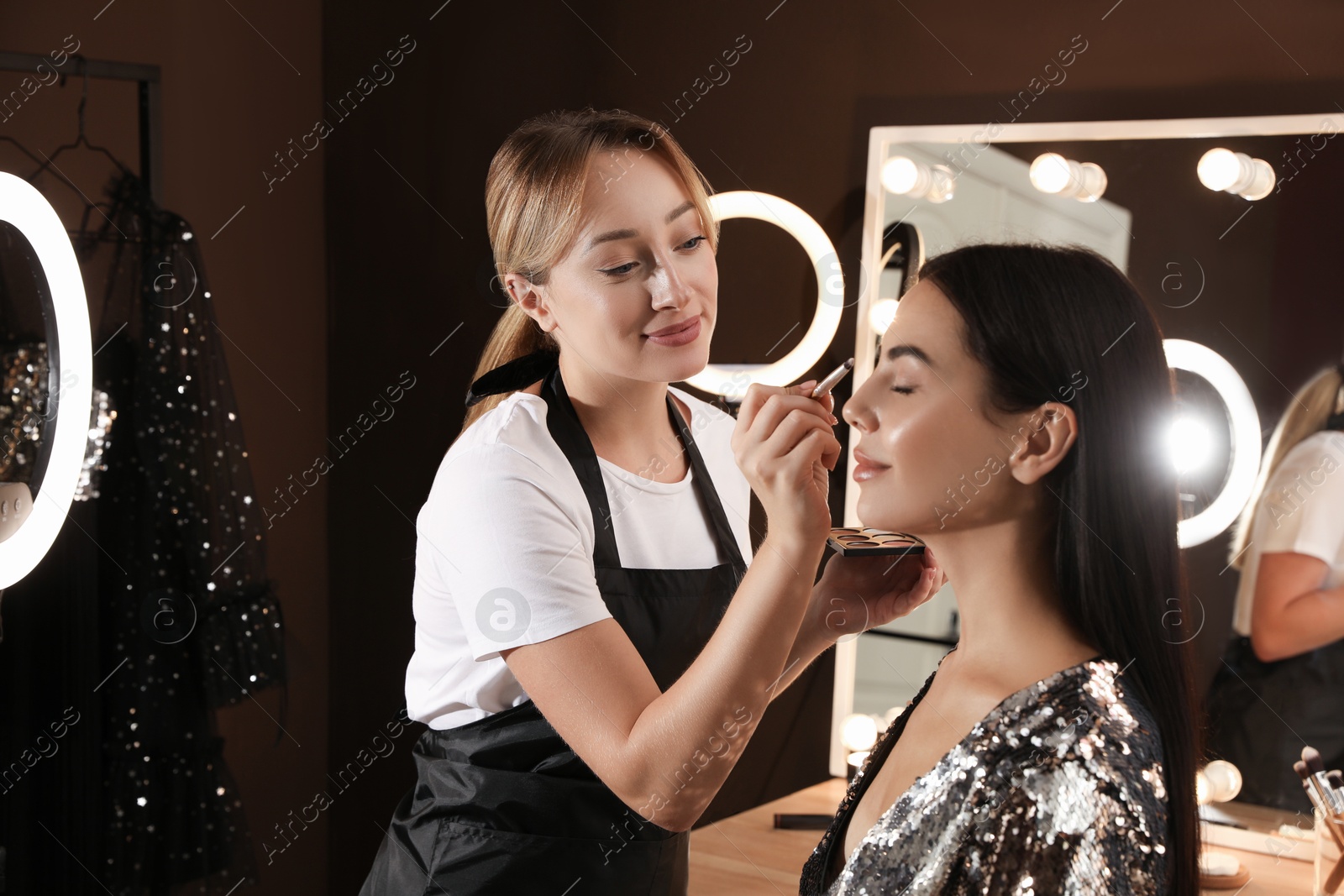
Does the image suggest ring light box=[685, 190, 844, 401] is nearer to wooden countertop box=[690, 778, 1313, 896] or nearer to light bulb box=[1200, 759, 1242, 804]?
wooden countertop box=[690, 778, 1313, 896]

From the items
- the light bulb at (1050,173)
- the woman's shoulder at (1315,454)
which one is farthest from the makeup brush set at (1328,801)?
the light bulb at (1050,173)

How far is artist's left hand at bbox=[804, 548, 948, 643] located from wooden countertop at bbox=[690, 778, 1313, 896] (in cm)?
48

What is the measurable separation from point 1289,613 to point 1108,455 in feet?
2.78

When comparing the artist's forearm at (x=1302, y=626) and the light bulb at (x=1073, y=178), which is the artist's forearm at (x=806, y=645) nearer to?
the artist's forearm at (x=1302, y=626)

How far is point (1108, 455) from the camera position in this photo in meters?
0.85

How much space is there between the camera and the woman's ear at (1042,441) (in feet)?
2.82

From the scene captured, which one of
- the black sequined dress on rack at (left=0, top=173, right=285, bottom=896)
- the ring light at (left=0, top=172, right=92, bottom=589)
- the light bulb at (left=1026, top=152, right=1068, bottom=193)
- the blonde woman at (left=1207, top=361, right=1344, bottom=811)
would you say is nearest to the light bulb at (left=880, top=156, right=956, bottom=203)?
the light bulb at (left=1026, top=152, right=1068, bottom=193)

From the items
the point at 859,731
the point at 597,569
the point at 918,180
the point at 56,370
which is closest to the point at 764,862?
the point at 859,731

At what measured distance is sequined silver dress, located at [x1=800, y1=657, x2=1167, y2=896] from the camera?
2.41 feet

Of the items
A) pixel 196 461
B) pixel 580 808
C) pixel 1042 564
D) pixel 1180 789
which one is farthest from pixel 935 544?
pixel 196 461

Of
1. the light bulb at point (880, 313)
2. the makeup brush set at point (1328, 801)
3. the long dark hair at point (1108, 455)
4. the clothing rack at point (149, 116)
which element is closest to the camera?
the long dark hair at point (1108, 455)

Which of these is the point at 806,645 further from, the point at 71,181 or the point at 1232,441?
the point at 71,181

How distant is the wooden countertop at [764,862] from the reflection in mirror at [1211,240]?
0.30 feet

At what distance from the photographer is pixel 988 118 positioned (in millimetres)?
1709
